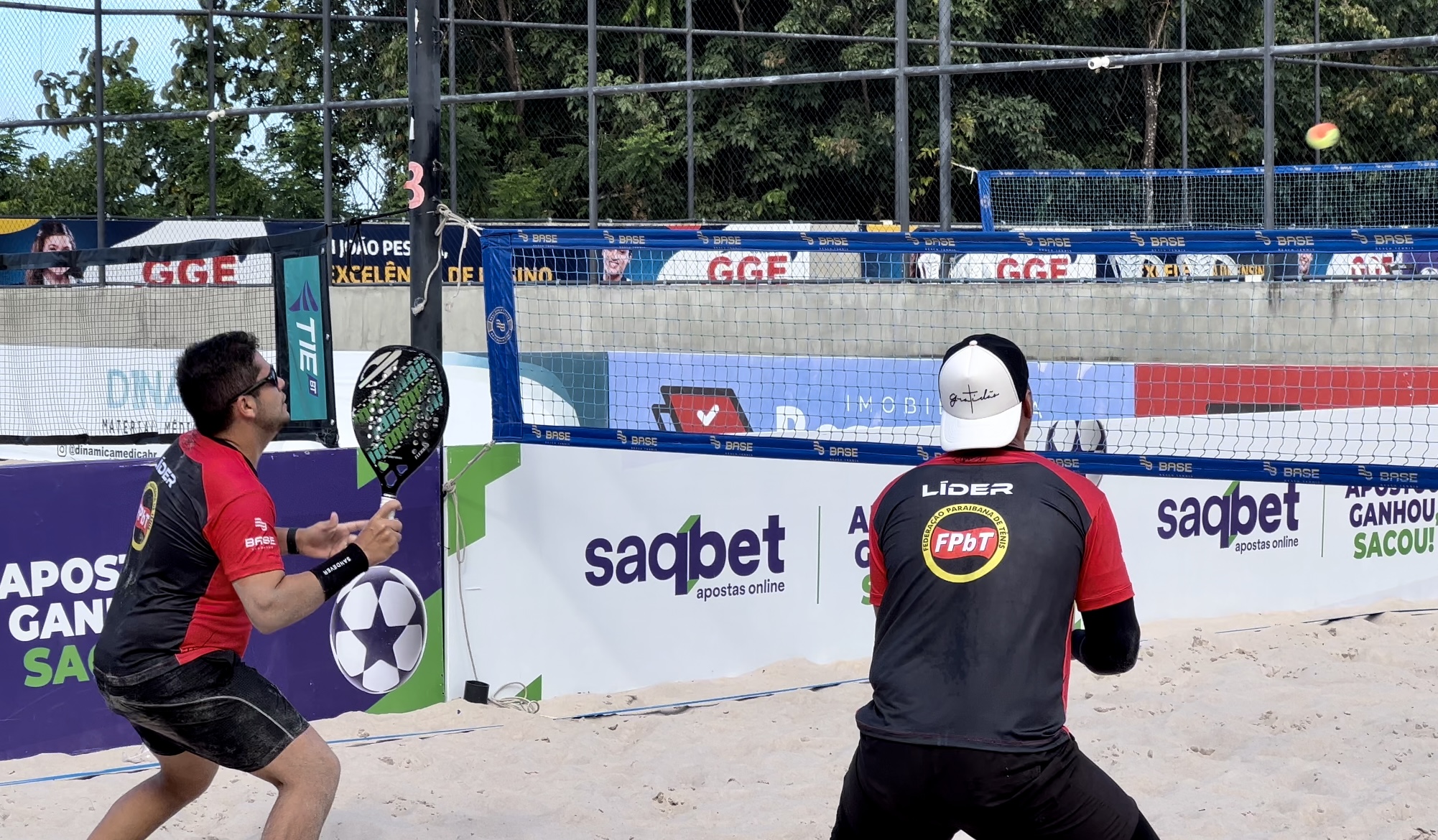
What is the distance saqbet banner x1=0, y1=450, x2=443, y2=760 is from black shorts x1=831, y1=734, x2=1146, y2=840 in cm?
321

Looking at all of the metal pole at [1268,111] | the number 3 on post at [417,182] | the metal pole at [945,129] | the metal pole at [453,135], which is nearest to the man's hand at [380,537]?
the number 3 on post at [417,182]

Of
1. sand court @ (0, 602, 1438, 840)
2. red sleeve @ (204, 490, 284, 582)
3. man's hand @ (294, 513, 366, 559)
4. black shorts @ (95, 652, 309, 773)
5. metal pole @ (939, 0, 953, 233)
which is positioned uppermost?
metal pole @ (939, 0, 953, 233)

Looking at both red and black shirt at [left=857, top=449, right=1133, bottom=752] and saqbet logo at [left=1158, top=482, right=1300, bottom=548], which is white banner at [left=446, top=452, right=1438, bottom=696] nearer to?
saqbet logo at [left=1158, top=482, right=1300, bottom=548]

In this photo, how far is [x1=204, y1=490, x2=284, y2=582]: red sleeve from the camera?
3.18m

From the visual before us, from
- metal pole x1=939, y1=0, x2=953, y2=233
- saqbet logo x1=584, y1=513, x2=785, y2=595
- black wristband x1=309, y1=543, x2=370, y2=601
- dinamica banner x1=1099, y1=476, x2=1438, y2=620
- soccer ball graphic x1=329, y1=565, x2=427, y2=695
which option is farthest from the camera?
metal pole x1=939, y1=0, x2=953, y2=233

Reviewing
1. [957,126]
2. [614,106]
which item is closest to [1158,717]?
[957,126]

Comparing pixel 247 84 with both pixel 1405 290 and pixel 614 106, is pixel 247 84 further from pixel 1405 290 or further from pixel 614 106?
pixel 1405 290

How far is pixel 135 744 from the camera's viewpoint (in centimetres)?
509

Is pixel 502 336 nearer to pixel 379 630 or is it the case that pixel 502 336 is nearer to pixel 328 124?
pixel 379 630

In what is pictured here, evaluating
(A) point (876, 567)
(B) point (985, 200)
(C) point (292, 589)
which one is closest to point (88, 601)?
(C) point (292, 589)

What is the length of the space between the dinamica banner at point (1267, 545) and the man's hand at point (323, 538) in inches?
174

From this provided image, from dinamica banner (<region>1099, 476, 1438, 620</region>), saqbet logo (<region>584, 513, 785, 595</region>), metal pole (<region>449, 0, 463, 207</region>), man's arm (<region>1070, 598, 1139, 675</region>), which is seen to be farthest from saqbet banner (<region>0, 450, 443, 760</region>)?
metal pole (<region>449, 0, 463, 207</region>)

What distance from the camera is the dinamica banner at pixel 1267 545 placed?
722cm

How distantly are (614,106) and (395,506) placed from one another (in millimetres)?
22162
